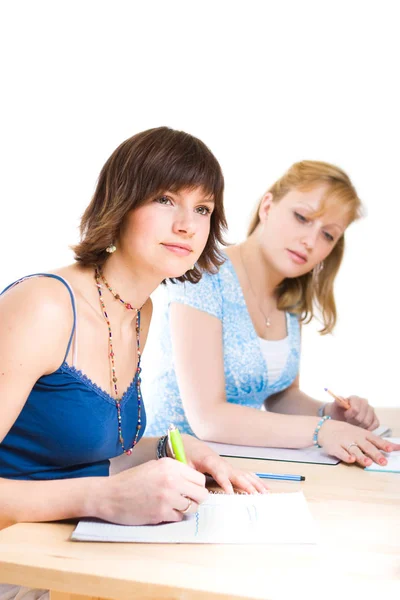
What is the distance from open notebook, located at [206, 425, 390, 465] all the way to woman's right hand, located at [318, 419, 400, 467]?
0.9 inches

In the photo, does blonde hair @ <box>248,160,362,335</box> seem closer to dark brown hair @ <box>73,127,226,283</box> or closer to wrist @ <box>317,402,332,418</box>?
wrist @ <box>317,402,332,418</box>

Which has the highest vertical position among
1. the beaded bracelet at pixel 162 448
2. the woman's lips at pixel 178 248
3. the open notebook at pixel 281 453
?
the woman's lips at pixel 178 248

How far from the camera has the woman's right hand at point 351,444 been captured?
1441mm

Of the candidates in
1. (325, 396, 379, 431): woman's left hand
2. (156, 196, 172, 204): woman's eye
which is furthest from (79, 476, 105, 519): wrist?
(325, 396, 379, 431): woman's left hand

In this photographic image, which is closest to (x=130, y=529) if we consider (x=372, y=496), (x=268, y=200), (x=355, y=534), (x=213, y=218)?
(x=355, y=534)

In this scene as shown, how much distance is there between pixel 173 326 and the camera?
179 cm

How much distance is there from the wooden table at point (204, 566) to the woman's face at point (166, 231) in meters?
0.49

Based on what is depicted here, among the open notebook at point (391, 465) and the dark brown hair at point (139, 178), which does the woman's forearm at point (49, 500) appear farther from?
the open notebook at point (391, 465)

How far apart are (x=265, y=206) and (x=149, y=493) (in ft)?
4.18

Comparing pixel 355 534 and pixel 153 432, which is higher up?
pixel 355 534

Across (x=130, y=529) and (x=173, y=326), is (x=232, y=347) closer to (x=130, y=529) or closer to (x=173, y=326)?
(x=173, y=326)

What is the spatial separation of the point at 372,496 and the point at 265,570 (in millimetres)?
412

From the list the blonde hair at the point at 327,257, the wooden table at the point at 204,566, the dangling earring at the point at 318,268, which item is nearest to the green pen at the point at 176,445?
the wooden table at the point at 204,566

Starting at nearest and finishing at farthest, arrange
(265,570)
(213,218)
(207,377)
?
(265,570), (213,218), (207,377)
